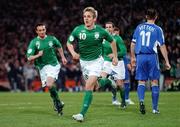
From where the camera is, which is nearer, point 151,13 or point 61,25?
point 151,13

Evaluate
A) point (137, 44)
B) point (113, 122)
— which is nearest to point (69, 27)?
point (137, 44)

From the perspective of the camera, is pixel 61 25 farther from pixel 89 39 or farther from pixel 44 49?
pixel 89 39

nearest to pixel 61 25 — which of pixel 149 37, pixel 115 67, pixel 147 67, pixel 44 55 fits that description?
pixel 115 67

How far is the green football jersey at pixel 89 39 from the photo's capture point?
13.3 metres

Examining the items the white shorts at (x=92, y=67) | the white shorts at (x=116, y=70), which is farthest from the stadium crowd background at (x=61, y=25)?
the white shorts at (x=92, y=67)

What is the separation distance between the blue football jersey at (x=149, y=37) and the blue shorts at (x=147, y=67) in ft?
0.47

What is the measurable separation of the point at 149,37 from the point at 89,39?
7.03 feet

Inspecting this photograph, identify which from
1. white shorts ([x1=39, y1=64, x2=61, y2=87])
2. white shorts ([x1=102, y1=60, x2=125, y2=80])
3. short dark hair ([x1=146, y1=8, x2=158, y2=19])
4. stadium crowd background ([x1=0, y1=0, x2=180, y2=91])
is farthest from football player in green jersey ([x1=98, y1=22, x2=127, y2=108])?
stadium crowd background ([x1=0, y1=0, x2=180, y2=91])

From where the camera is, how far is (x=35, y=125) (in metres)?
12.2

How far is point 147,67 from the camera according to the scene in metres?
15.0

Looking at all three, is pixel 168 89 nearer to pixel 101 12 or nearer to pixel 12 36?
pixel 101 12

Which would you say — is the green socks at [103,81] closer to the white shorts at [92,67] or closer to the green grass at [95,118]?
the green grass at [95,118]

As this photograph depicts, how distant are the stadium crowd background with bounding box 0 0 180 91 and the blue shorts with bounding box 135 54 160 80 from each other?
15.2 m

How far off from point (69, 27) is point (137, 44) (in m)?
24.3
